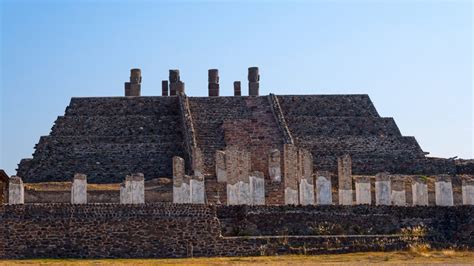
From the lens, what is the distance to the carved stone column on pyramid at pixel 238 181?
3625 centimetres

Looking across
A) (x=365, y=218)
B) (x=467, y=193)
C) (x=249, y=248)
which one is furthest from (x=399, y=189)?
(x=249, y=248)

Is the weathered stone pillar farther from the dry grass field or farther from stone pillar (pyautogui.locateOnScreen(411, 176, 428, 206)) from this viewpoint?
the dry grass field

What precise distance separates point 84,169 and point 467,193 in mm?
16568

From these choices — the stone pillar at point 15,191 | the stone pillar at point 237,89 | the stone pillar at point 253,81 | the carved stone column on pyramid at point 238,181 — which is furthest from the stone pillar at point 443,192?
the stone pillar at point 253,81

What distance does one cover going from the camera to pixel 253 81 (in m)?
56.6

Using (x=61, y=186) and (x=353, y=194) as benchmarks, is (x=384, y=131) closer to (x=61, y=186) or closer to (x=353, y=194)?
(x=353, y=194)

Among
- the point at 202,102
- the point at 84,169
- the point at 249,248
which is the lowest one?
the point at 249,248

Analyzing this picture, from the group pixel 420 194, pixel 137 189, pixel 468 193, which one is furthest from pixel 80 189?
pixel 468 193

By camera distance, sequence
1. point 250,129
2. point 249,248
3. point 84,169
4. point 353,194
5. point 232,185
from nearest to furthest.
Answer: point 249,248 → point 232,185 → point 353,194 → point 84,169 → point 250,129

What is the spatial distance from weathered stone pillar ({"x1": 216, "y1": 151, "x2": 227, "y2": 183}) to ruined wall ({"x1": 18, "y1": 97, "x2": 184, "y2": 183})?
493 cm

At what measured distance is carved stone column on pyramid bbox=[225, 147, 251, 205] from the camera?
36.2 metres

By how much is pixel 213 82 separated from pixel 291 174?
16.9m

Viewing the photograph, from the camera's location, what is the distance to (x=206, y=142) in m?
48.4

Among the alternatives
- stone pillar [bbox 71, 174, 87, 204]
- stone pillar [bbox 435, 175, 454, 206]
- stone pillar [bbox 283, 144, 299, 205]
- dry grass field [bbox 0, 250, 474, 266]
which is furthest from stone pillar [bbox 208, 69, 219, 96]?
dry grass field [bbox 0, 250, 474, 266]
